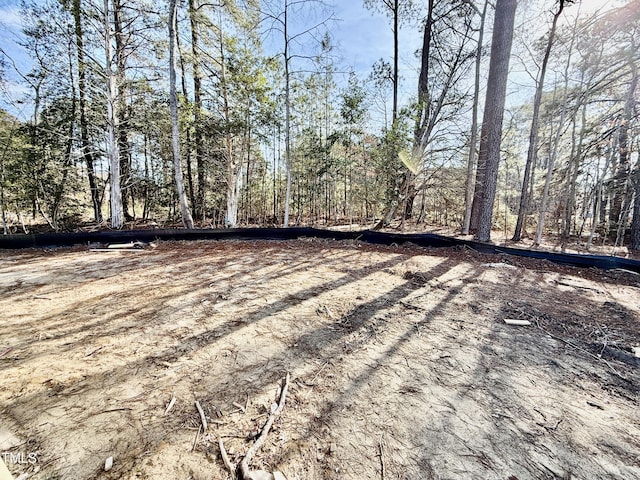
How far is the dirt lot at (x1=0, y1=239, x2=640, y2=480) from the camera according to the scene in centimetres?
101

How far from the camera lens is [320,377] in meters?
Answer: 1.48

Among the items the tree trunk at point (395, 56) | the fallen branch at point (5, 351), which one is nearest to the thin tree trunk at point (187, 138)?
the tree trunk at point (395, 56)

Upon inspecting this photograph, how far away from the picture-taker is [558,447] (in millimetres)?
1089

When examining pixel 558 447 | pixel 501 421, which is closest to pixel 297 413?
pixel 501 421

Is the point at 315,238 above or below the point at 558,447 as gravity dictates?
above

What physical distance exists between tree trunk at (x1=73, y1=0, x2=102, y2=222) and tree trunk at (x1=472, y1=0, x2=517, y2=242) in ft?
29.6

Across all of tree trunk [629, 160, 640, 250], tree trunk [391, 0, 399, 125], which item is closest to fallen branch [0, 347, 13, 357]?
tree trunk [391, 0, 399, 125]

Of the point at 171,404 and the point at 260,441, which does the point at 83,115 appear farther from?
the point at 260,441

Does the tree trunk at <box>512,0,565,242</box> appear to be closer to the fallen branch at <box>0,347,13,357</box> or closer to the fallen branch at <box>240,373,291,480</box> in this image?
the fallen branch at <box>240,373,291,480</box>

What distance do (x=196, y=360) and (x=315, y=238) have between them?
425cm

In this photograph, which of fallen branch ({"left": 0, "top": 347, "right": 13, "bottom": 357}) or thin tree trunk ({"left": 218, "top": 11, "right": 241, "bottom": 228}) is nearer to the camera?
fallen branch ({"left": 0, "top": 347, "right": 13, "bottom": 357})

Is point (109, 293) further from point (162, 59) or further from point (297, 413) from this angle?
point (162, 59)

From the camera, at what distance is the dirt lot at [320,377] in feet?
3.32

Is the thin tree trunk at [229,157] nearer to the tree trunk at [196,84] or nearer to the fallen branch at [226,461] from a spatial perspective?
the tree trunk at [196,84]
